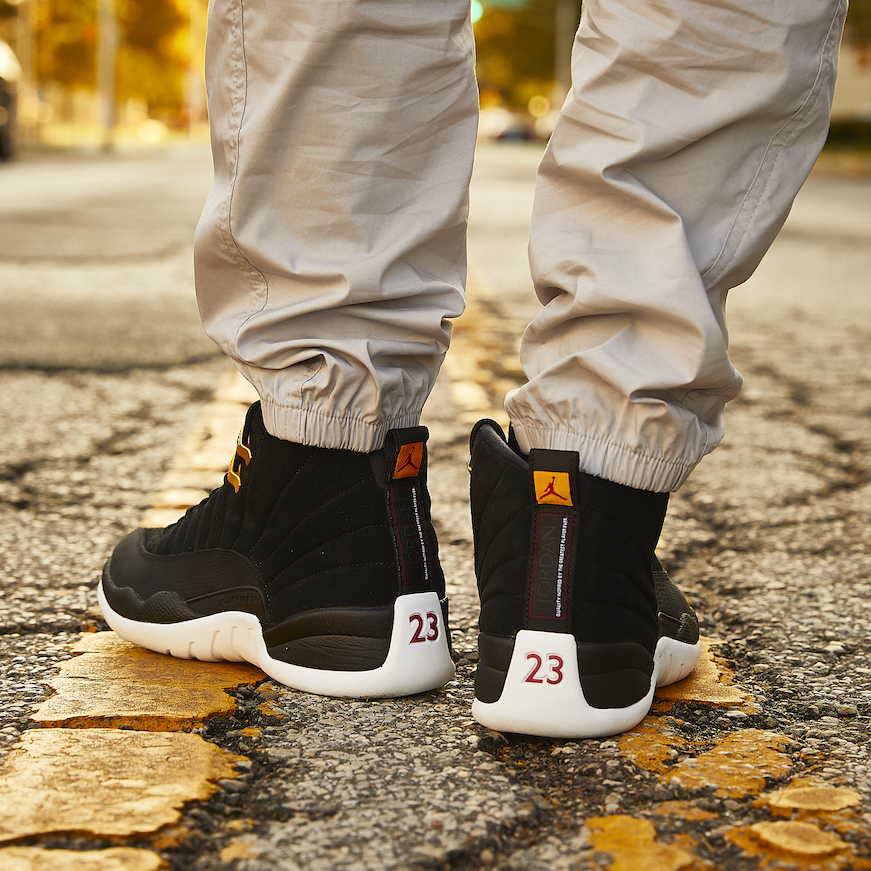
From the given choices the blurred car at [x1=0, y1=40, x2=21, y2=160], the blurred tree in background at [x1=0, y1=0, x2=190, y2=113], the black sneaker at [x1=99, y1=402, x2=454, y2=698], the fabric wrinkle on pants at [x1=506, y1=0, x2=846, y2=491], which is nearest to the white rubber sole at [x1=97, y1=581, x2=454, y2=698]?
the black sneaker at [x1=99, y1=402, x2=454, y2=698]

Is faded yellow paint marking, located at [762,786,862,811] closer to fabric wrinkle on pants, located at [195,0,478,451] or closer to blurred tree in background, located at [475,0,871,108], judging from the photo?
fabric wrinkle on pants, located at [195,0,478,451]

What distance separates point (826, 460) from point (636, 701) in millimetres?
1290

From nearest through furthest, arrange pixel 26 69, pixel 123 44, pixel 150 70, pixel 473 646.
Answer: pixel 473 646 → pixel 26 69 → pixel 123 44 → pixel 150 70

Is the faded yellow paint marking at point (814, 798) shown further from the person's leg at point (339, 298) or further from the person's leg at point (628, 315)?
the person's leg at point (339, 298)

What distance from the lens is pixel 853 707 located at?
3.66ft

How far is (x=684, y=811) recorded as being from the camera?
898 millimetres

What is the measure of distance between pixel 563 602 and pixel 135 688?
0.45 m

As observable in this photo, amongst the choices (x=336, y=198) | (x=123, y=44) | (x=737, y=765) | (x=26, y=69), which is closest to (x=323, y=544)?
(x=336, y=198)

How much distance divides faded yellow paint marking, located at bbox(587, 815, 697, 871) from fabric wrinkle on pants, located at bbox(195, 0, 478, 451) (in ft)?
1.43

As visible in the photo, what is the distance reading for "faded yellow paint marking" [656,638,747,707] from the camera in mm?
1139

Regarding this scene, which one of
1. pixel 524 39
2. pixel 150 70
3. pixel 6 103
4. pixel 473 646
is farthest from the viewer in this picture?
pixel 524 39

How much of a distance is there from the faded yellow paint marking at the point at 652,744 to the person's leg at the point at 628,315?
0.07 feet

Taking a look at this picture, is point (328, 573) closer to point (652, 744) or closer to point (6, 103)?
point (652, 744)

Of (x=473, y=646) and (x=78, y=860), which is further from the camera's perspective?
(x=473, y=646)
